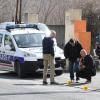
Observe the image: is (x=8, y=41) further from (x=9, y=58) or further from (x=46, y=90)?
(x=46, y=90)

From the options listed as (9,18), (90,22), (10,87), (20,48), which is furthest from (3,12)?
(10,87)

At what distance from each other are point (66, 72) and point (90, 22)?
18817 millimetres

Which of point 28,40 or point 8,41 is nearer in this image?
point 28,40

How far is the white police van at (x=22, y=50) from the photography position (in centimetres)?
1952

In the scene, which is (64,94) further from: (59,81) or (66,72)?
(66,72)

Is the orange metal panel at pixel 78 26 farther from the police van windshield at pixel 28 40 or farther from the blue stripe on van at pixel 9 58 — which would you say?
the blue stripe on van at pixel 9 58

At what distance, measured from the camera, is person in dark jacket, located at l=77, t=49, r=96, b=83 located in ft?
58.4

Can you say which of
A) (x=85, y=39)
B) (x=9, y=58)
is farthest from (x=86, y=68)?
(x=85, y=39)

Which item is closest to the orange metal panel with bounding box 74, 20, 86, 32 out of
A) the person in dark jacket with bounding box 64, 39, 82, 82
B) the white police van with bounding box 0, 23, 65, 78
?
the white police van with bounding box 0, 23, 65, 78

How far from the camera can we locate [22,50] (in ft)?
65.2

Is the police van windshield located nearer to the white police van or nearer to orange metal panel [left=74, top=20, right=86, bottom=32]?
the white police van

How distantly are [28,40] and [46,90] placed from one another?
541 cm

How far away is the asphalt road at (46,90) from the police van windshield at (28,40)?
1700mm

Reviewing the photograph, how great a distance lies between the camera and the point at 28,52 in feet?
64.4
